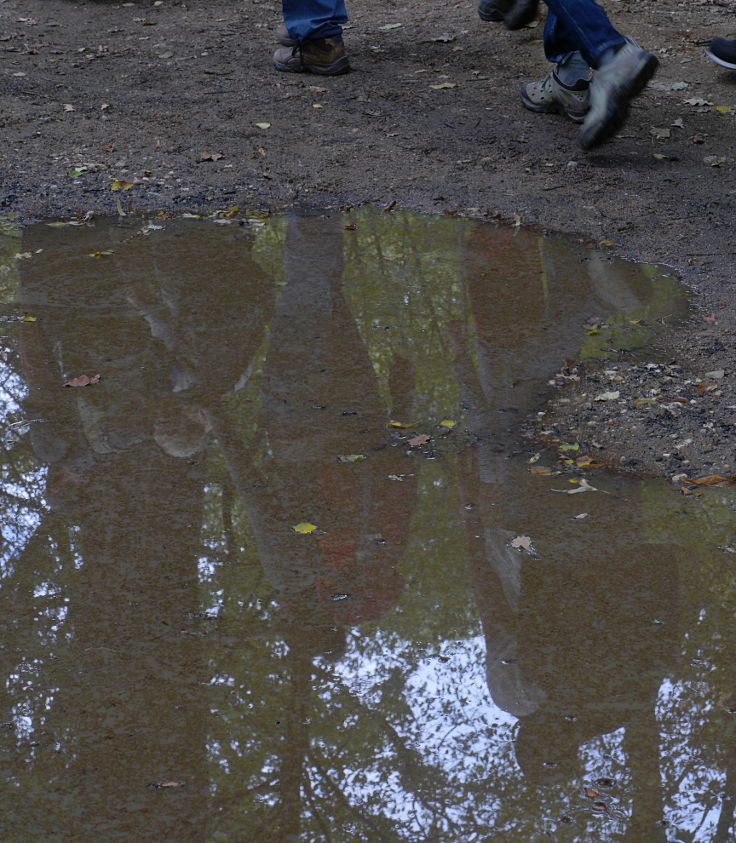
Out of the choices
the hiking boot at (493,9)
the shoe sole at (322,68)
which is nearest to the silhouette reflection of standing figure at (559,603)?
the shoe sole at (322,68)

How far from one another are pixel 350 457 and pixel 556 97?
3642 millimetres

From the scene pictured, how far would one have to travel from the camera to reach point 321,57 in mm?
6613

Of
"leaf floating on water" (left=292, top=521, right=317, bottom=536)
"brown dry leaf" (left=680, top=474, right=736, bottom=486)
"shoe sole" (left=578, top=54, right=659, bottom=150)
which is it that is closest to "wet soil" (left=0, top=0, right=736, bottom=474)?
"brown dry leaf" (left=680, top=474, right=736, bottom=486)

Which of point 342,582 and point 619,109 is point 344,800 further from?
point 619,109

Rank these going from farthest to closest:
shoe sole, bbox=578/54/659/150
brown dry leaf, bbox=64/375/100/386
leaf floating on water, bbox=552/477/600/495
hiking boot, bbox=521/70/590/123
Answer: hiking boot, bbox=521/70/590/123
shoe sole, bbox=578/54/659/150
brown dry leaf, bbox=64/375/100/386
leaf floating on water, bbox=552/477/600/495

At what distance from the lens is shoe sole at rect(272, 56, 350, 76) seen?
6.62 m

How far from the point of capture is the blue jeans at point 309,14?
6457 mm

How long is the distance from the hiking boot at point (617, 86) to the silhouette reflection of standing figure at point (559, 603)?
188 centimetres

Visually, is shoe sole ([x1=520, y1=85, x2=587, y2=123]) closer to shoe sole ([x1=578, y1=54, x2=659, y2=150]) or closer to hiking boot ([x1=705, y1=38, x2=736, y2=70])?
shoe sole ([x1=578, y1=54, x2=659, y2=150])

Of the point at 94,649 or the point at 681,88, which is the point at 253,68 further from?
the point at 94,649

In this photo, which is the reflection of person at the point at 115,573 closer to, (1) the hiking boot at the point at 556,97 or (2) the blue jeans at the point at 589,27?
(2) the blue jeans at the point at 589,27

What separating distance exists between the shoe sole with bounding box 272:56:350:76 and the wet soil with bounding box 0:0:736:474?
0.07m

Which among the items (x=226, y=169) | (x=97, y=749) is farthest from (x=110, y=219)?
(x=97, y=749)

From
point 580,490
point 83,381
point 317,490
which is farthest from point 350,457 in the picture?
point 83,381
